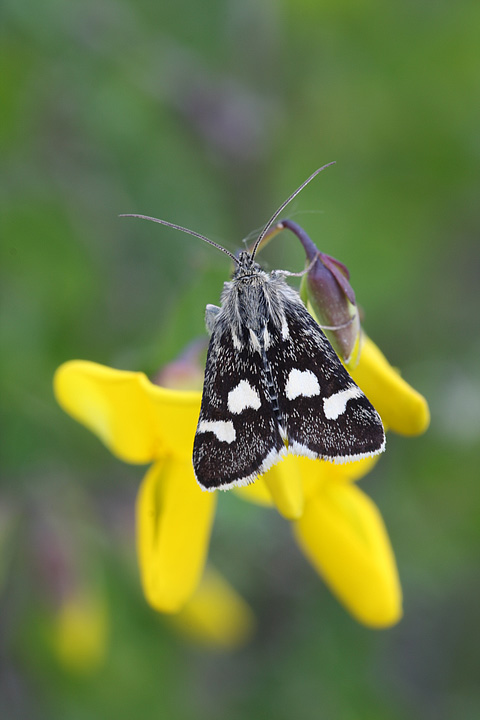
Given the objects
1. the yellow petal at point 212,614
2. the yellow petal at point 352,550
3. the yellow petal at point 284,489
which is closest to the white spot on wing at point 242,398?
the yellow petal at point 284,489

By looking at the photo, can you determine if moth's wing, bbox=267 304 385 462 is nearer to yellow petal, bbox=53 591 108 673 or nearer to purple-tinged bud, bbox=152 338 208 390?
purple-tinged bud, bbox=152 338 208 390

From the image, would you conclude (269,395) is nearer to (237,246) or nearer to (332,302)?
(332,302)

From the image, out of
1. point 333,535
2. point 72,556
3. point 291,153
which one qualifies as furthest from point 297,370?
point 291,153

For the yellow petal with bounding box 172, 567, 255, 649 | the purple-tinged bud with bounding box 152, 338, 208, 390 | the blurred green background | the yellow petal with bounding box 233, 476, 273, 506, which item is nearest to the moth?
the purple-tinged bud with bounding box 152, 338, 208, 390

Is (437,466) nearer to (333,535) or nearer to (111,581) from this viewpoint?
(111,581)

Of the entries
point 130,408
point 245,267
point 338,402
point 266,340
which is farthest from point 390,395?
point 130,408

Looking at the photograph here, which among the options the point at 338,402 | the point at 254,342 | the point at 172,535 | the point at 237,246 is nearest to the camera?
the point at 338,402
